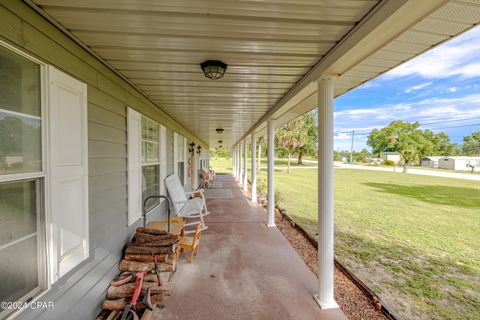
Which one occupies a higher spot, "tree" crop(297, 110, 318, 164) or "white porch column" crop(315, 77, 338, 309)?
"tree" crop(297, 110, 318, 164)

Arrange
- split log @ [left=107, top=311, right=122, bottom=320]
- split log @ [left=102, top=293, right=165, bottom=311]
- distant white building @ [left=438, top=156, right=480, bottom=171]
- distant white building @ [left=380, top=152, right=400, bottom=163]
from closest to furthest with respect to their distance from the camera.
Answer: split log @ [left=107, top=311, right=122, bottom=320], split log @ [left=102, top=293, right=165, bottom=311], distant white building @ [left=438, top=156, right=480, bottom=171], distant white building @ [left=380, top=152, right=400, bottom=163]

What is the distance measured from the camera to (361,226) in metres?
5.46

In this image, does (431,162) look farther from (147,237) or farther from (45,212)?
(45,212)

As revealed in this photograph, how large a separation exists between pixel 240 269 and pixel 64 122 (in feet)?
→ 8.60

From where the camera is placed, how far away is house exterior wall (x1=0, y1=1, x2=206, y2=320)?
144 cm

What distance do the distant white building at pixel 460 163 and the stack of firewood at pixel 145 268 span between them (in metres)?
45.4

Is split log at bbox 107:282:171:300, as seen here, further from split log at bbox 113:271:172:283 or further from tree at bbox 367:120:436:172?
tree at bbox 367:120:436:172

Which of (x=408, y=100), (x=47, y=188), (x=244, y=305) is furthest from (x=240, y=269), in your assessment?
(x=408, y=100)

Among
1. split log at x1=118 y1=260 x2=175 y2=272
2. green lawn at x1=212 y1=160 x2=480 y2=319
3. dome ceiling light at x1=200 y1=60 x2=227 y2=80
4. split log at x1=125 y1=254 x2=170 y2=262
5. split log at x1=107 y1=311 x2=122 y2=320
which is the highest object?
dome ceiling light at x1=200 y1=60 x2=227 y2=80

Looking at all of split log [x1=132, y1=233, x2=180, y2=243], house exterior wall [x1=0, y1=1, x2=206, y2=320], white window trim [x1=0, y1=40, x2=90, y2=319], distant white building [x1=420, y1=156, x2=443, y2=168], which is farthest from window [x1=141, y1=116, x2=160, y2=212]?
distant white building [x1=420, y1=156, x2=443, y2=168]

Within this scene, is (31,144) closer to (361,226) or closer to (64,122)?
(64,122)

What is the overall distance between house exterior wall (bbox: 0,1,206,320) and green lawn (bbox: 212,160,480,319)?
310 centimetres

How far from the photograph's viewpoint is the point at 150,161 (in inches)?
150

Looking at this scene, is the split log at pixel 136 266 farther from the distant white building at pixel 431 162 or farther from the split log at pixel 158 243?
Result: the distant white building at pixel 431 162
